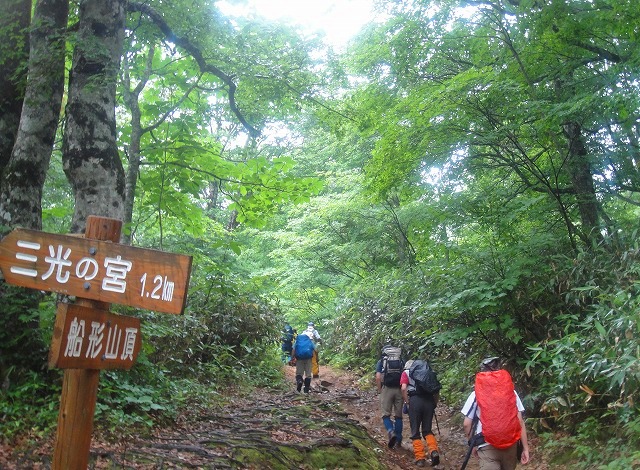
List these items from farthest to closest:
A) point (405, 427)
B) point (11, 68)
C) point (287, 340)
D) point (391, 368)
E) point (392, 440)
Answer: point (287, 340), point (405, 427), point (391, 368), point (392, 440), point (11, 68)

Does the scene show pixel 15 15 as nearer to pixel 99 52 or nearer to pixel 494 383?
pixel 99 52

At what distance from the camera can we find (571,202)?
384 inches

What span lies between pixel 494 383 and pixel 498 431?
0.46 m

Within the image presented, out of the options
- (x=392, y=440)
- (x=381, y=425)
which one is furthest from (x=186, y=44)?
(x=381, y=425)

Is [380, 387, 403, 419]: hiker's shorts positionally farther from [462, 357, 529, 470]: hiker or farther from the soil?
[462, 357, 529, 470]: hiker

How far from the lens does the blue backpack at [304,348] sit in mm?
12180

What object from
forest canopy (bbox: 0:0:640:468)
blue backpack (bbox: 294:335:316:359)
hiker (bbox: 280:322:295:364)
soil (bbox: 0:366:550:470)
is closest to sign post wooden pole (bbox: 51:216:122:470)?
soil (bbox: 0:366:550:470)

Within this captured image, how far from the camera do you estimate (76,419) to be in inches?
107

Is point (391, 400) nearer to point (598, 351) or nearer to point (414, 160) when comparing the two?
point (598, 351)

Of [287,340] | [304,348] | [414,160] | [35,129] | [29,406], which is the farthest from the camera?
[287,340]

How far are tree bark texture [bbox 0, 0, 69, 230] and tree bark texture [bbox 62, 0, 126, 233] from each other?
28 centimetres

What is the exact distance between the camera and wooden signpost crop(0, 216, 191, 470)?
2723 mm

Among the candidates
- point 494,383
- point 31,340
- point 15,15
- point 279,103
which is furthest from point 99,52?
point 494,383

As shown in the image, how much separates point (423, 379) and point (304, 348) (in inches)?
194
